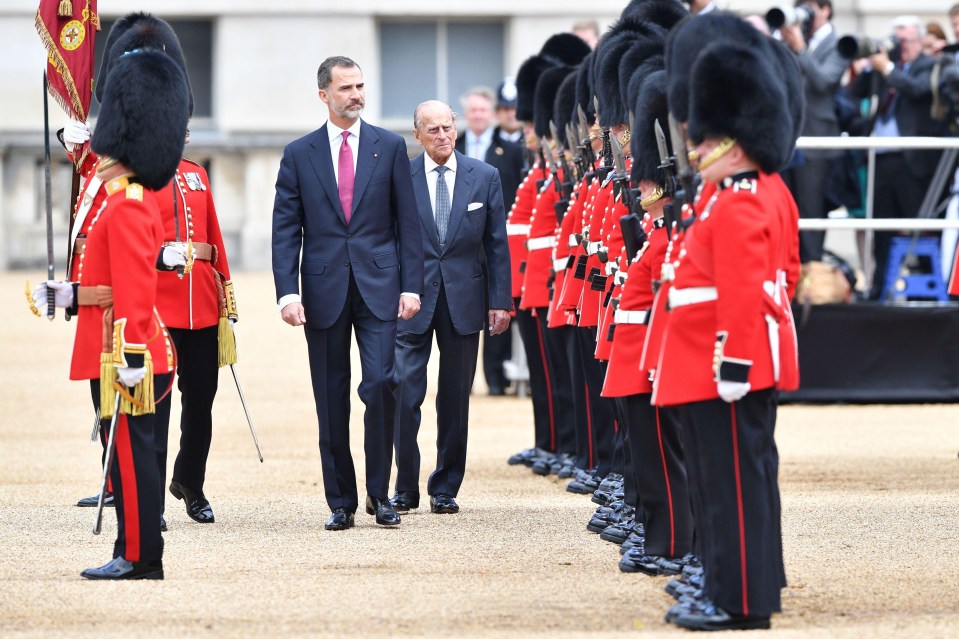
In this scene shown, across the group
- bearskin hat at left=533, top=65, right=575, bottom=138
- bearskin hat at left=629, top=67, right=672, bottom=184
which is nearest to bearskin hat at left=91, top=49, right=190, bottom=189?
bearskin hat at left=629, top=67, right=672, bottom=184

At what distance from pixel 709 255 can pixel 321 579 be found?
165 centimetres

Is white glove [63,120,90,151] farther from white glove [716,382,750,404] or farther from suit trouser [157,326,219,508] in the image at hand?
white glove [716,382,750,404]

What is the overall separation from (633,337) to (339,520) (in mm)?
1487

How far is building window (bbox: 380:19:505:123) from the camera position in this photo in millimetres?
22938

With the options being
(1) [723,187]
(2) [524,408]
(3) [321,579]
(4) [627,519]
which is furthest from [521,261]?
(1) [723,187]

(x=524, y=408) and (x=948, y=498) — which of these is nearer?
(x=948, y=498)

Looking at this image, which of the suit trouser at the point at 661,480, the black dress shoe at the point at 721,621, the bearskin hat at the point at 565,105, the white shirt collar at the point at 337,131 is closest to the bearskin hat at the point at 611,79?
the white shirt collar at the point at 337,131

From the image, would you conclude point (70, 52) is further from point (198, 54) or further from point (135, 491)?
point (198, 54)

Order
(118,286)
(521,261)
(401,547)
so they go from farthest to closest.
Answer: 1. (521,261)
2. (401,547)
3. (118,286)

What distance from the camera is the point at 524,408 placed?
34.6ft

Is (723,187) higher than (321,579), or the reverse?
(723,187)

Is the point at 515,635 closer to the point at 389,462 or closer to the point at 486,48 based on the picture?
the point at 389,462

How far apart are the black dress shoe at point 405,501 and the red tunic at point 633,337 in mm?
1571

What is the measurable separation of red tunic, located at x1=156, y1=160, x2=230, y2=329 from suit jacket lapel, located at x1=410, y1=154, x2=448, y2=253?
0.87 meters
